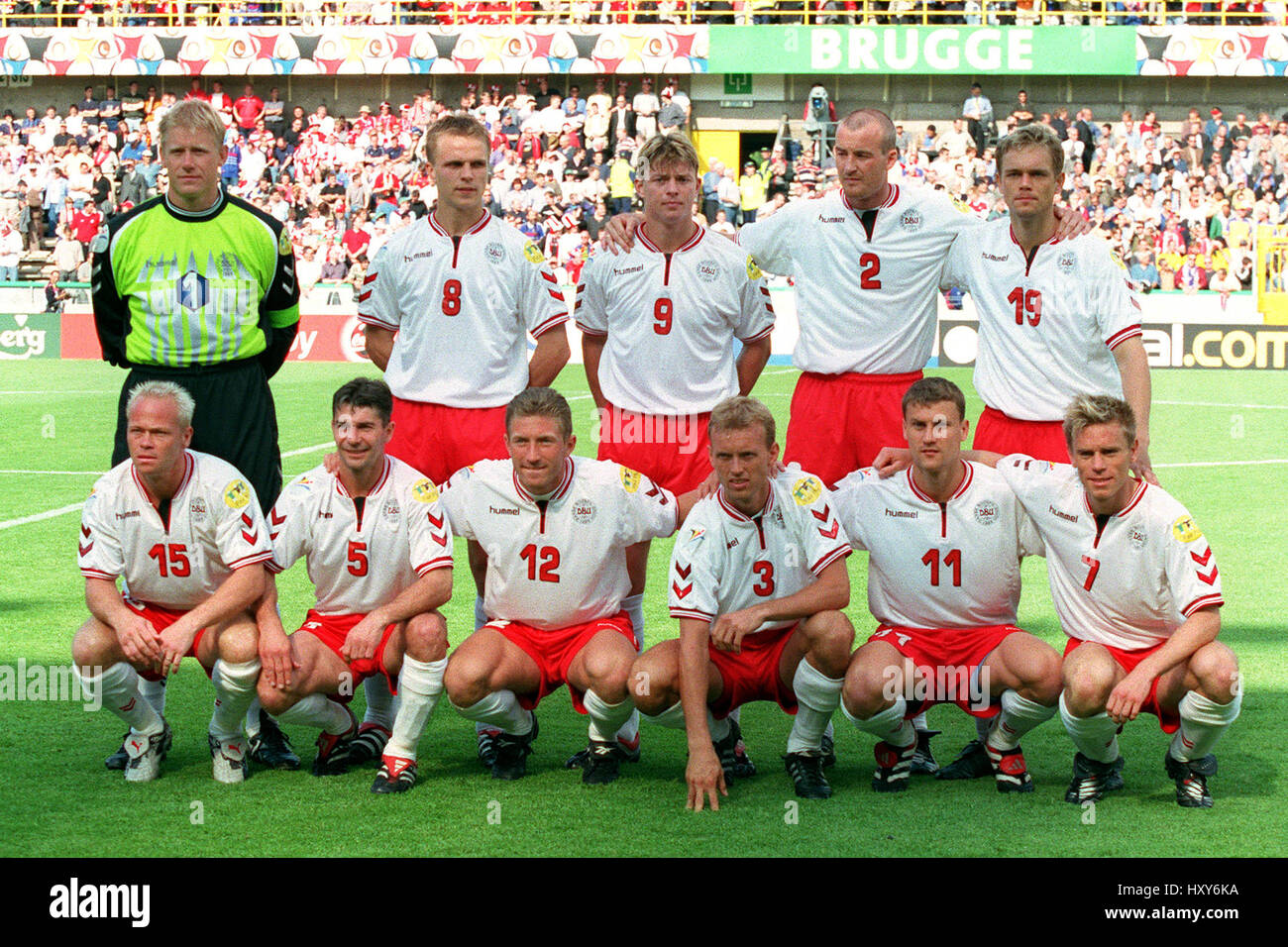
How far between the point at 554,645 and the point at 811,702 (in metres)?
0.92

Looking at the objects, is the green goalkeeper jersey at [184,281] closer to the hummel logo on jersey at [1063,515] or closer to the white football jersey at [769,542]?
the white football jersey at [769,542]

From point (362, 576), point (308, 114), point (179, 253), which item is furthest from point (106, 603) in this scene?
point (308, 114)

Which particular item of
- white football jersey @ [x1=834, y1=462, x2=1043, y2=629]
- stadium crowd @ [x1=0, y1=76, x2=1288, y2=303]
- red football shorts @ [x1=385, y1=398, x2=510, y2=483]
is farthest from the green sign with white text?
white football jersey @ [x1=834, y1=462, x2=1043, y2=629]

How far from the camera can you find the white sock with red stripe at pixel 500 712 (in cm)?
518

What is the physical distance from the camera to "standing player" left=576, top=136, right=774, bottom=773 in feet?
20.1

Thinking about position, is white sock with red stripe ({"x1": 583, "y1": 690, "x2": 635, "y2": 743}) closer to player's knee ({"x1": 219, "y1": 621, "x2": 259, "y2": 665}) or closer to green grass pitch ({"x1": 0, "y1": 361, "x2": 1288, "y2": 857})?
green grass pitch ({"x1": 0, "y1": 361, "x2": 1288, "y2": 857})

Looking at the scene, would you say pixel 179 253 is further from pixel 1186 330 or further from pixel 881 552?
pixel 1186 330

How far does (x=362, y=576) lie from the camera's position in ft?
17.7

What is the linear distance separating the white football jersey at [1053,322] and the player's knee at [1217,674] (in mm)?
1218

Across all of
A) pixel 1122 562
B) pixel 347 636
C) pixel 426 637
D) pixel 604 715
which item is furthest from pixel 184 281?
pixel 1122 562

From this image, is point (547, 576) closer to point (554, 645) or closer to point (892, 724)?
point (554, 645)

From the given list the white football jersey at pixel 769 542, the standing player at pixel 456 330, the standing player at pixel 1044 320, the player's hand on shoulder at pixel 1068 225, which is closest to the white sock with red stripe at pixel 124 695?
the standing player at pixel 456 330

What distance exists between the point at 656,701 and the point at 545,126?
26960mm

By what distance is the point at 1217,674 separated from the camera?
4.75 metres
